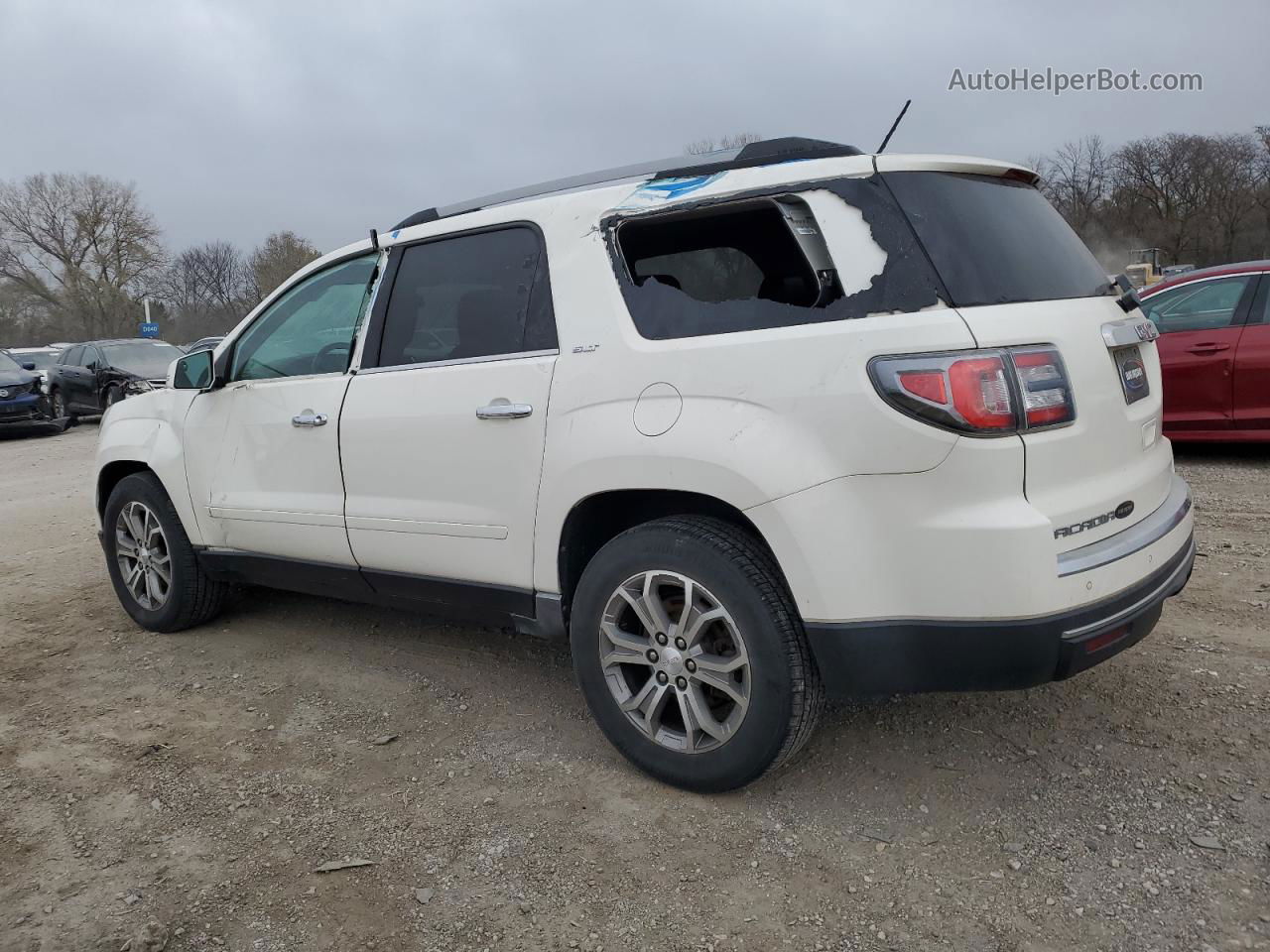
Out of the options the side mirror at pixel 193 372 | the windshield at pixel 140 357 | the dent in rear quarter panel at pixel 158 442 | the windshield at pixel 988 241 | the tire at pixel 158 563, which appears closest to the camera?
the windshield at pixel 988 241

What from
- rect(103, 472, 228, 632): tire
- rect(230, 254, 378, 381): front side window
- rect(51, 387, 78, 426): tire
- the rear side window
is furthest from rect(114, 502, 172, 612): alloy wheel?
rect(51, 387, 78, 426): tire

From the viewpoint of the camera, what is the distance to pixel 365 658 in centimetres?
424

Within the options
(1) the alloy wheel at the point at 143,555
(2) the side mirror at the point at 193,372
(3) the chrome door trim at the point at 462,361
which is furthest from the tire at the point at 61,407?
(3) the chrome door trim at the point at 462,361

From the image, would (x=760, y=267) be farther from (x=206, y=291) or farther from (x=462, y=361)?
(x=206, y=291)

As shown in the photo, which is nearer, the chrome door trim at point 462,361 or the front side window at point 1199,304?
the chrome door trim at point 462,361

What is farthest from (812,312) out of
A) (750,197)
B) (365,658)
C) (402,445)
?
(365,658)

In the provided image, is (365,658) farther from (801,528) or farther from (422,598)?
(801,528)

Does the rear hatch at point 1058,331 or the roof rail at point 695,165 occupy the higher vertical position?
the roof rail at point 695,165

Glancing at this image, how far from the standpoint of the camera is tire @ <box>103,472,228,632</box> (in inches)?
179

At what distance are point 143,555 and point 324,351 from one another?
170 centimetres

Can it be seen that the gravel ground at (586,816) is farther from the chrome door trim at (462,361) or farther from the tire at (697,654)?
the chrome door trim at (462,361)

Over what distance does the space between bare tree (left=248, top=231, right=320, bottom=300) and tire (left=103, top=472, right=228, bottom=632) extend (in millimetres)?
47088

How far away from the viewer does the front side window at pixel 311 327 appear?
12.5 ft

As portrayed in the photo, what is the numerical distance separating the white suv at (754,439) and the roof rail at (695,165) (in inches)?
0.8
